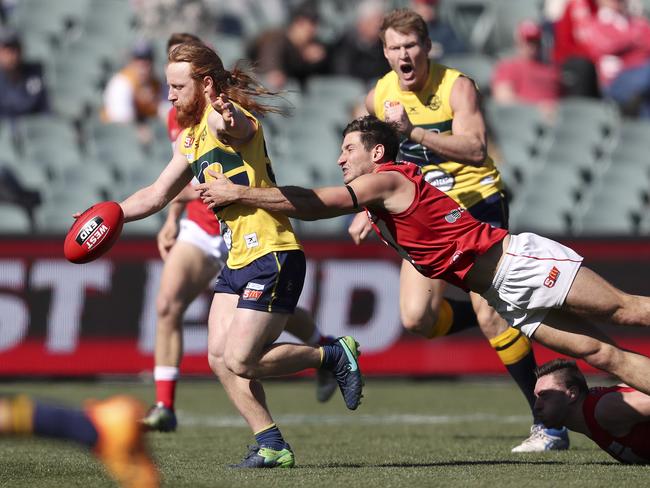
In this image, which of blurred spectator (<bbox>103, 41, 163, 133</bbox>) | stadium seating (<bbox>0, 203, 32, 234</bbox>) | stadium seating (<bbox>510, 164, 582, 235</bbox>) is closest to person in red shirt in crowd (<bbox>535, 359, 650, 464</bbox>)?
stadium seating (<bbox>510, 164, 582, 235</bbox>)

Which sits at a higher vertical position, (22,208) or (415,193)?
(415,193)

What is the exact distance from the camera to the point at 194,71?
6.48m

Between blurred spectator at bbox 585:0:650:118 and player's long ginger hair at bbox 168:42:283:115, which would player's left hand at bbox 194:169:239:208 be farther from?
blurred spectator at bbox 585:0:650:118

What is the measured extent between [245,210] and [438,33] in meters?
9.11

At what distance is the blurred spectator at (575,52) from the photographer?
1468cm

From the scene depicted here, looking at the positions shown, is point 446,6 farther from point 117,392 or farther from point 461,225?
point 461,225

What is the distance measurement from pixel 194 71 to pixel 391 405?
4719mm

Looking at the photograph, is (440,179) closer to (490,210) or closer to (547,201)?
(490,210)

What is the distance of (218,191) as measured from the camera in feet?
20.1

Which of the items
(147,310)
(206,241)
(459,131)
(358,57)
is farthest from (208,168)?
(358,57)

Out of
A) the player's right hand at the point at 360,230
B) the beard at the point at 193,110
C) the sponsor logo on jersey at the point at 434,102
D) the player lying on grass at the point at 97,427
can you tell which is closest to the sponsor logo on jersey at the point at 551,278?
the player's right hand at the point at 360,230

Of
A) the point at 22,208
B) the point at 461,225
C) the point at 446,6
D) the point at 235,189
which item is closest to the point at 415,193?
the point at 461,225

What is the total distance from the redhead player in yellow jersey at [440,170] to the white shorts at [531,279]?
1173 mm

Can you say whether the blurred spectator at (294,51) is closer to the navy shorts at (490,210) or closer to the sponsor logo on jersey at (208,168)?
the navy shorts at (490,210)
